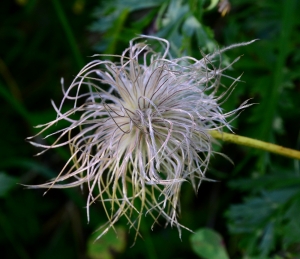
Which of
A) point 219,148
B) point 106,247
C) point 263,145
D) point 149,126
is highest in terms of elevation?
point 149,126

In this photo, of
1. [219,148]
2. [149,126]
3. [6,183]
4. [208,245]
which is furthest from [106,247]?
[149,126]

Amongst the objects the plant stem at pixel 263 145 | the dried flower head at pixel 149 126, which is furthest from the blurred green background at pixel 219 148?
the plant stem at pixel 263 145

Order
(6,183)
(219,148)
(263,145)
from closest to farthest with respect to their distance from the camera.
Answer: (263,145), (219,148), (6,183)

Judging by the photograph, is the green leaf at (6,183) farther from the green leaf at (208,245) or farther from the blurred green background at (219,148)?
the green leaf at (208,245)

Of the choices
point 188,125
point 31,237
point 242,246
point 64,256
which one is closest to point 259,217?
point 242,246

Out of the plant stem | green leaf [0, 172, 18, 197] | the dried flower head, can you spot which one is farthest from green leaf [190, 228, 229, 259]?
green leaf [0, 172, 18, 197]

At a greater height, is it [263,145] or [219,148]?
[263,145]

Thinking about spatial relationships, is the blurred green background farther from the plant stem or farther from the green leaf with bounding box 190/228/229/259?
the plant stem

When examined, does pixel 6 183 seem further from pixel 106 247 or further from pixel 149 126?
pixel 149 126
